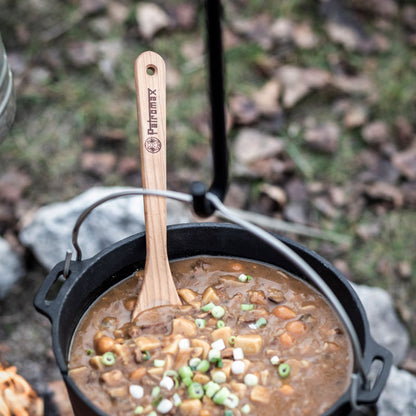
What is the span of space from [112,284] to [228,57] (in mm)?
2139

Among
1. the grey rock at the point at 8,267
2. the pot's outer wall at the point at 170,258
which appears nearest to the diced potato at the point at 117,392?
the pot's outer wall at the point at 170,258

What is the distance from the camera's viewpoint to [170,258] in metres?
1.96

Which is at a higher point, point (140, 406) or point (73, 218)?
point (140, 406)

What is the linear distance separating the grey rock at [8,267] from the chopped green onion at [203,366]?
1328mm

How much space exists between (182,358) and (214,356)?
3.6 inches

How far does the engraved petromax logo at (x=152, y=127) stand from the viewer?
5.79 feet

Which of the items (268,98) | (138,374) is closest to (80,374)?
(138,374)

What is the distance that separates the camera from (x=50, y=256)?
2.65m

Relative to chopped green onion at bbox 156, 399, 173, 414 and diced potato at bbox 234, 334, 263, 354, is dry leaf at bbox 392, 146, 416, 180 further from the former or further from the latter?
chopped green onion at bbox 156, 399, 173, 414

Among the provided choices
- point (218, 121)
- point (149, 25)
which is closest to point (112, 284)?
point (218, 121)

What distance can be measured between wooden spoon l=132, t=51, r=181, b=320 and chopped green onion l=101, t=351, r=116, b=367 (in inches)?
5.9

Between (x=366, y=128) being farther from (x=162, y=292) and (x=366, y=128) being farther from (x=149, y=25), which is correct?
(x=162, y=292)

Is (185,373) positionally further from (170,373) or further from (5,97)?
(5,97)

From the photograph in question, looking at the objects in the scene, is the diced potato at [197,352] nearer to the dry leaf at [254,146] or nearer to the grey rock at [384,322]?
the grey rock at [384,322]
